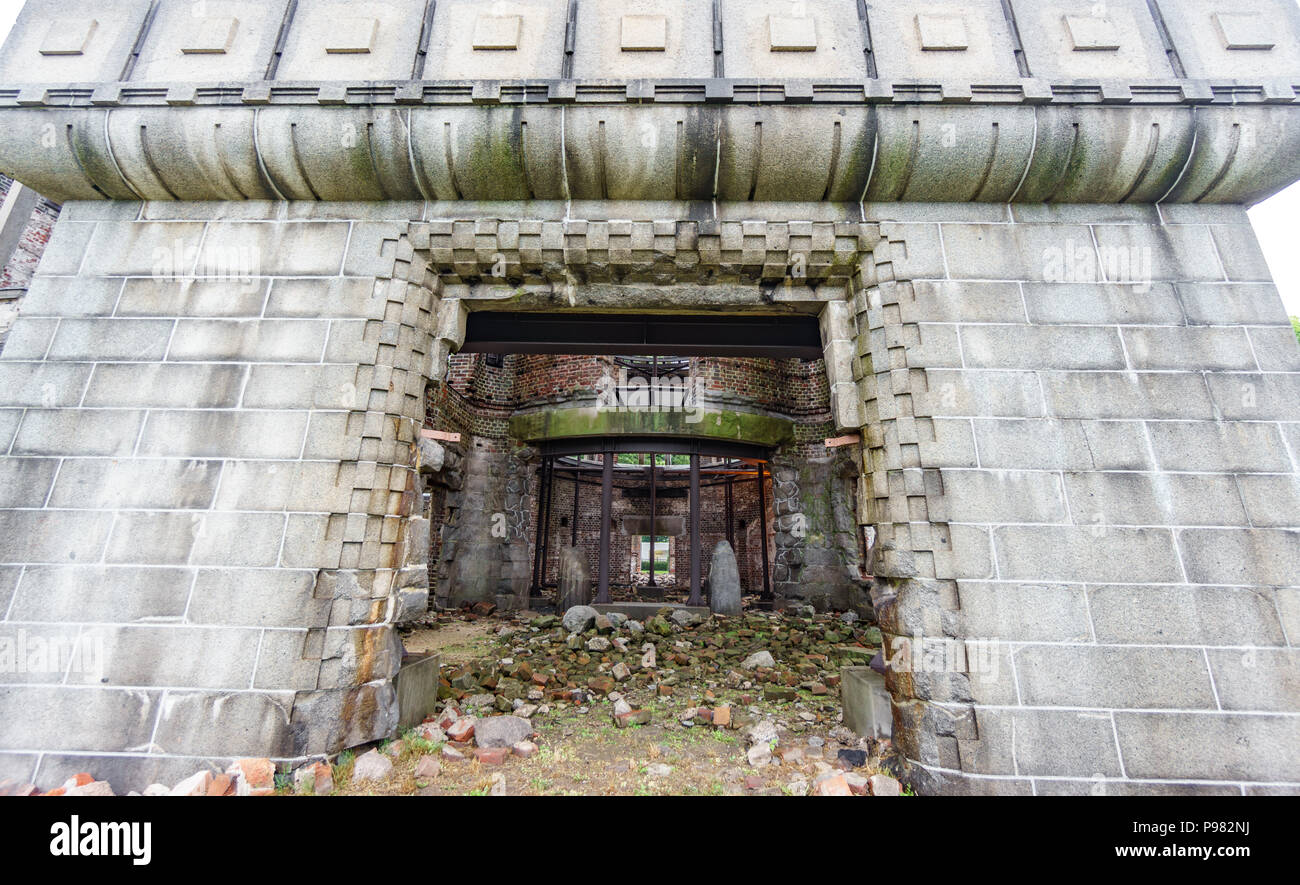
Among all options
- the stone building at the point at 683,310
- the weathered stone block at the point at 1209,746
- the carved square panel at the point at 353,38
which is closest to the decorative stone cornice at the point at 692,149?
the stone building at the point at 683,310

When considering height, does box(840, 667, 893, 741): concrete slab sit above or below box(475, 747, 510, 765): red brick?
above

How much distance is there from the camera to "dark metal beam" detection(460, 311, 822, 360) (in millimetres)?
4695

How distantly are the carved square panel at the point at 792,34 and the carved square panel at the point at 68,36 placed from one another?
5011mm

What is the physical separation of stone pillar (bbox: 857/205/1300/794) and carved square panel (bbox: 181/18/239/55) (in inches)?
198

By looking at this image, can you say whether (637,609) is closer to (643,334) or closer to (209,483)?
(643,334)

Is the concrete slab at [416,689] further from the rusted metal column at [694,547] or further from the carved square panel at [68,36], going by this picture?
the rusted metal column at [694,547]

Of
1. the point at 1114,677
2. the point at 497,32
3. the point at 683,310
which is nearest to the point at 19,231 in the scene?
the point at 497,32

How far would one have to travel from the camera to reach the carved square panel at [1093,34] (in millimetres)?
3359

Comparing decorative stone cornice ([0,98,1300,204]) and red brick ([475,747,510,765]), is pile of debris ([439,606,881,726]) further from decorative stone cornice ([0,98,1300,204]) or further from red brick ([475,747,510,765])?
decorative stone cornice ([0,98,1300,204])

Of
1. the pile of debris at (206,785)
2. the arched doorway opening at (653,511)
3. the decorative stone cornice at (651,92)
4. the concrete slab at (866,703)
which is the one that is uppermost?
the decorative stone cornice at (651,92)

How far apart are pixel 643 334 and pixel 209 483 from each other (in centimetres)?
361

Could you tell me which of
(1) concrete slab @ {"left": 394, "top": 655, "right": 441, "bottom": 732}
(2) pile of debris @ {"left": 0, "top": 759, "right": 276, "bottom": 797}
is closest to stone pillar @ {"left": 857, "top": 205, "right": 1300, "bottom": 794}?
(1) concrete slab @ {"left": 394, "top": 655, "right": 441, "bottom": 732}

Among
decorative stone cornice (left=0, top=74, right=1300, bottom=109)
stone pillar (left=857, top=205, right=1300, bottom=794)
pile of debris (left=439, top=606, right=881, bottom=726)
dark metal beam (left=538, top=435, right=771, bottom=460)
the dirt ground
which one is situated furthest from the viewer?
dark metal beam (left=538, top=435, right=771, bottom=460)

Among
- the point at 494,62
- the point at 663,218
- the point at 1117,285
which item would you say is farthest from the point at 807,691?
the point at 494,62
